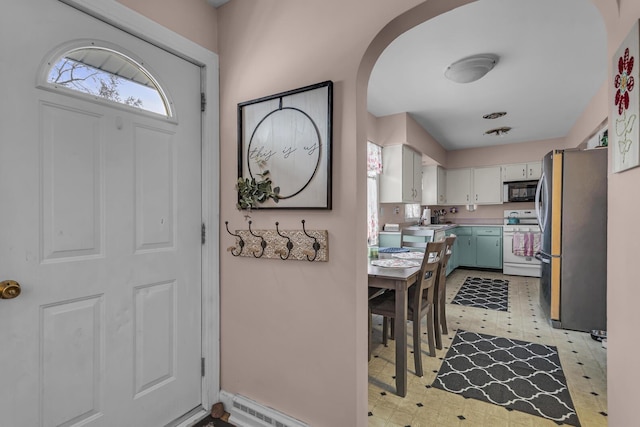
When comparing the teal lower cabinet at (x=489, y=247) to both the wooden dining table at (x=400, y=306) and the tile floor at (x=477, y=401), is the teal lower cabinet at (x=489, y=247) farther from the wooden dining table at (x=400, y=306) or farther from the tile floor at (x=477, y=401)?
the wooden dining table at (x=400, y=306)

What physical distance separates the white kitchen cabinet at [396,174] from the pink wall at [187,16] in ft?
9.58

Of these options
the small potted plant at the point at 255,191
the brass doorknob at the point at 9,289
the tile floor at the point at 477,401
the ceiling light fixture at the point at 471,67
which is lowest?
the tile floor at the point at 477,401

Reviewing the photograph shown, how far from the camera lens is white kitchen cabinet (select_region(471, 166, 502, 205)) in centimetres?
609

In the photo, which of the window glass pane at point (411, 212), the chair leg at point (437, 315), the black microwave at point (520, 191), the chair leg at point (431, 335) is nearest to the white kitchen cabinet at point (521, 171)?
the black microwave at point (520, 191)

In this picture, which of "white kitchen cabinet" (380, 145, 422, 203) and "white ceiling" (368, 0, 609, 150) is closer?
"white ceiling" (368, 0, 609, 150)

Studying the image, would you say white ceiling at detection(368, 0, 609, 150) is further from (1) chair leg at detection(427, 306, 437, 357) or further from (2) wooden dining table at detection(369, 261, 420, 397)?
(1) chair leg at detection(427, 306, 437, 357)

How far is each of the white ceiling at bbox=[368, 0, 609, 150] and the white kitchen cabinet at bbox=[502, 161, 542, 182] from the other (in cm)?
111

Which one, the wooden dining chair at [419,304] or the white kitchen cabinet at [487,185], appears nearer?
the wooden dining chair at [419,304]

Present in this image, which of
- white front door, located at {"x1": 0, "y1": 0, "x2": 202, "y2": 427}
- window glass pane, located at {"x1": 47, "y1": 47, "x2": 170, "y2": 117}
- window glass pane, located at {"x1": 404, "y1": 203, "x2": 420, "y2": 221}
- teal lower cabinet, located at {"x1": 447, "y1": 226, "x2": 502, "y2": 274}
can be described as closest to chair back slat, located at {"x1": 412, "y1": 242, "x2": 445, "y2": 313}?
white front door, located at {"x1": 0, "y1": 0, "x2": 202, "y2": 427}

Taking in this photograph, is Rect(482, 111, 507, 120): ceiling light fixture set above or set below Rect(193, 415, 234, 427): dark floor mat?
above

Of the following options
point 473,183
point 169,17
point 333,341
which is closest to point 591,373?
point 333,341

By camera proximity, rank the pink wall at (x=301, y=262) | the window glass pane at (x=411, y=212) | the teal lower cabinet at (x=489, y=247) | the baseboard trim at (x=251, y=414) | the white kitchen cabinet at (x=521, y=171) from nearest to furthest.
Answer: the pink wall at (x=301, y=262), the baseboard trim at (x=251, y=414), the window glass pane at (x=411, y=212), the white kitchen cabinet at (x=521, y=171), the teal lower cabinet at (x=489, y=247)

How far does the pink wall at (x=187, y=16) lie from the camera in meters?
1.50

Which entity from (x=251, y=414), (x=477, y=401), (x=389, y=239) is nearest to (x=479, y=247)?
(x=389, y=239)
